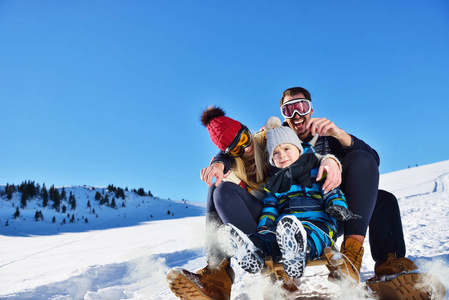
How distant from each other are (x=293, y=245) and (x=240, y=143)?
3.28 feet

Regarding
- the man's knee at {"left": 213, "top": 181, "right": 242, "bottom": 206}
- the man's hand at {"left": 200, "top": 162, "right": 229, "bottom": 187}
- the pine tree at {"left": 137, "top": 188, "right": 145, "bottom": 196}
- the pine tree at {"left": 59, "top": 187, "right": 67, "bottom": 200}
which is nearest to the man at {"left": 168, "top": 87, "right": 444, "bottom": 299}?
the man's hand at {"left": 200, "top": 162, "right": 229, "bottom": 187}

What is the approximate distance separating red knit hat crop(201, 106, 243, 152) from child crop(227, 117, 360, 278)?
0.85 ft

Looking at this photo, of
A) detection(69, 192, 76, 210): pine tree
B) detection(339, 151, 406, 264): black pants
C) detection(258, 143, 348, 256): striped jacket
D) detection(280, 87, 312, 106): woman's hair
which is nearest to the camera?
detection(258, 143, 348, 256): striped jacket

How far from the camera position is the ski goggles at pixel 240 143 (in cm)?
219

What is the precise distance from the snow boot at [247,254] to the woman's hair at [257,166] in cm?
74

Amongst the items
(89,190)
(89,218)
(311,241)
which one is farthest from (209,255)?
(89,190)

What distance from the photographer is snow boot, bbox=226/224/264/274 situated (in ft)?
4.60

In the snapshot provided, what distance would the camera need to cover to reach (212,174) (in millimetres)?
2037

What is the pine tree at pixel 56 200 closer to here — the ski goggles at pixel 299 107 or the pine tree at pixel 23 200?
the pine tree at pixel 23 200

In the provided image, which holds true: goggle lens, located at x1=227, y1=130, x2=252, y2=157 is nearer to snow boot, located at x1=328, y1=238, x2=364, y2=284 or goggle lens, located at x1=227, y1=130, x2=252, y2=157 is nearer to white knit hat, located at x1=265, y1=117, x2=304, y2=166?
white knit hat, located at x1=265, y1=117, x2=304, y2=166

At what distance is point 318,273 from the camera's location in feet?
7.75

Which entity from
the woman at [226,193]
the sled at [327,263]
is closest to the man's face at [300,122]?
the woman at [226,193]

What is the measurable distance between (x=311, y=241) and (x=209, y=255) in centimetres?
70

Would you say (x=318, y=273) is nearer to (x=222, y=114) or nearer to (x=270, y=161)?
(x=270, y=161)
